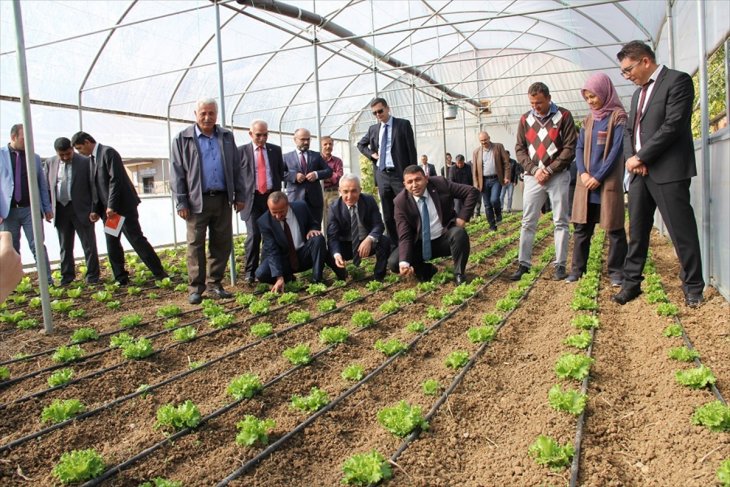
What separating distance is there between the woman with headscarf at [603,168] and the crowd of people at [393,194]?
0.04 ft

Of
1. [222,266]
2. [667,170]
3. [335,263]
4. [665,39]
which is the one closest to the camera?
[667,170]

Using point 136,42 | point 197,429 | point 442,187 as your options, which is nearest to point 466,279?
point 442,187

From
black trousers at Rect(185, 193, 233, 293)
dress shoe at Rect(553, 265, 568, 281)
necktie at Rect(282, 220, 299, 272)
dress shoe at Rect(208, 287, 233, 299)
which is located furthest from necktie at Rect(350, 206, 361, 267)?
dress shoe at Rect(553, 265, 568, 281)

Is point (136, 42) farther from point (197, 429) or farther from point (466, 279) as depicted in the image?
point (197, 429)

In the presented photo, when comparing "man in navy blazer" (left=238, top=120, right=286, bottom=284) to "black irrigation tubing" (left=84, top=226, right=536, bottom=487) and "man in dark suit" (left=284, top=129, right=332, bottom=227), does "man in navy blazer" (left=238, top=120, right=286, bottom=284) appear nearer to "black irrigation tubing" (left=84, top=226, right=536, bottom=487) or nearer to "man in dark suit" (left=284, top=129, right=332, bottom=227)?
"man in dark suit" (left=284, top=129, right=332, bottom=227)

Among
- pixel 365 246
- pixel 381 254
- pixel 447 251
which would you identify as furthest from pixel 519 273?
pixel 365 246

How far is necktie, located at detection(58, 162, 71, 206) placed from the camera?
6816 mm

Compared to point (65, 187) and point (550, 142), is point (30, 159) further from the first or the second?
point (550, 142)

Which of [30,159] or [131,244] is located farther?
[131,244]

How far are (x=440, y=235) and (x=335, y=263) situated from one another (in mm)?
1300

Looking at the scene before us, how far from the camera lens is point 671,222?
14.0ft

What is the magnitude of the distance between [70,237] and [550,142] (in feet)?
19.4

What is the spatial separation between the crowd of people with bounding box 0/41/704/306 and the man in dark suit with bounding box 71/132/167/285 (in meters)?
0.02

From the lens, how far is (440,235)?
6.30 m
